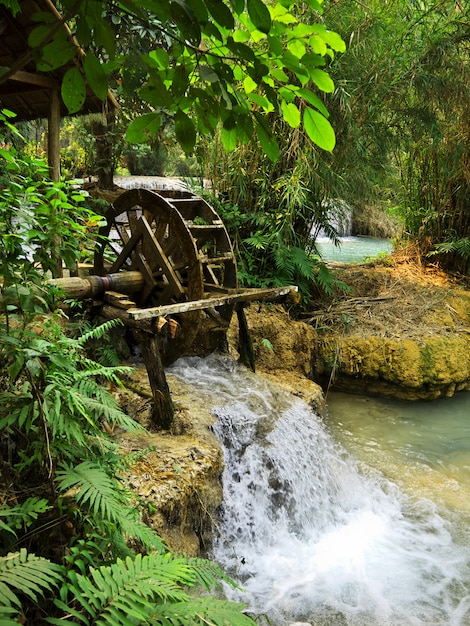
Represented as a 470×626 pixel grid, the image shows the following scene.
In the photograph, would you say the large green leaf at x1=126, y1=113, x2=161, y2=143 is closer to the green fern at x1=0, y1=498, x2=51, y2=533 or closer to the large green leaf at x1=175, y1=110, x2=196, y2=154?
the large green leaf at x1=175, y1=110, x2=196, y2=154

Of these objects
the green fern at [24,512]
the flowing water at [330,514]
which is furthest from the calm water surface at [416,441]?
the green fern at [24,512]

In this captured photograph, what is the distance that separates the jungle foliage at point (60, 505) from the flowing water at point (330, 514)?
3.61ft

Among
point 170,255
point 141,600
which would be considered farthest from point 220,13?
point 170,255

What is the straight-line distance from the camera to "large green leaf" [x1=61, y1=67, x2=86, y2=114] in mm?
945

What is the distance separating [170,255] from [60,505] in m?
3.35

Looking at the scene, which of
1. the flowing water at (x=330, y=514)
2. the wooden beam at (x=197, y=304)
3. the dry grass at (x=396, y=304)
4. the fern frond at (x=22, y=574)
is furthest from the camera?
the dry grass at (x=396, y=304)

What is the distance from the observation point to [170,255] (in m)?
4.97

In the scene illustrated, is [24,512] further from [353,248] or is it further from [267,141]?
[353,248]

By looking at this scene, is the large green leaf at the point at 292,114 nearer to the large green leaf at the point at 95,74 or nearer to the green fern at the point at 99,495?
the large green leaf at the point at 95,74

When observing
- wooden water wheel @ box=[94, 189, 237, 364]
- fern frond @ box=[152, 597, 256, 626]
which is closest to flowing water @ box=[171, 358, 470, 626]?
wooden water wheel @ box=[94, 189, 237, 364]

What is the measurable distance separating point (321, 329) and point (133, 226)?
2633 mm

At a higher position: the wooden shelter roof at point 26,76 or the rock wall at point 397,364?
the wooden shelter roof at point 26,76

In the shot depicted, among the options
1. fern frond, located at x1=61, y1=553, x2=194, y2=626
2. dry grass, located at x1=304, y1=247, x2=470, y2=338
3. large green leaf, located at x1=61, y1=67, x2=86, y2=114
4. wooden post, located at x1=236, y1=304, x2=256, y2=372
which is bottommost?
fern frond, located at x1=61, y1=553, x2=194, y2=626

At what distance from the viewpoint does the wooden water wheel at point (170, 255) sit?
4.47 metres
